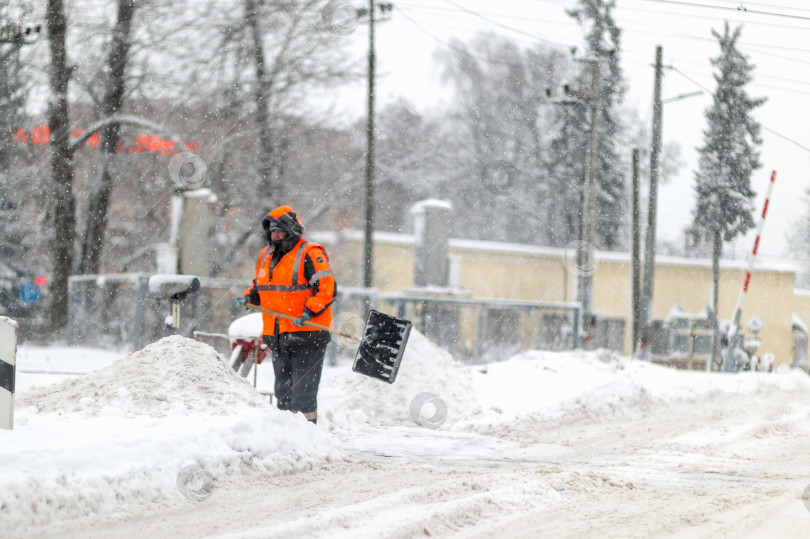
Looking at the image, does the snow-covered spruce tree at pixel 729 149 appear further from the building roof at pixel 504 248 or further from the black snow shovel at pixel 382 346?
the black snow shovel at pixel 382 346

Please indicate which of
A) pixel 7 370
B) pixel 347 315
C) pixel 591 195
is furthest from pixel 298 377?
pixel 591 195

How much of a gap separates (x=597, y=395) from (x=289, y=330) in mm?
4637

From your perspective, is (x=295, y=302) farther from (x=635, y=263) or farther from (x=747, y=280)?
(x=635, y=263)

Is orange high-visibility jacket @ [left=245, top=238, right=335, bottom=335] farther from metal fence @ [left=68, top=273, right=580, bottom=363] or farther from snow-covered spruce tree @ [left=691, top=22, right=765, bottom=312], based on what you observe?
snow-covered spruce tree @ [left=691, top=22, right=765, bottom=312]

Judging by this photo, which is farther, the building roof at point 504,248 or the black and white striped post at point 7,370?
the building roof at point 504,248

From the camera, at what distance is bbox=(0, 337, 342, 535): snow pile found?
4.36m

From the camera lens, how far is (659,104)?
951 inches

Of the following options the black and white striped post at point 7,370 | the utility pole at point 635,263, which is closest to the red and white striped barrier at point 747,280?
the utility pole at point 635,263

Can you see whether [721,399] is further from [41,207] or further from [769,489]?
[41,207]

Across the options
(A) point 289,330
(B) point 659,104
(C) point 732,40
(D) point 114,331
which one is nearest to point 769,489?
(A) point 289,330

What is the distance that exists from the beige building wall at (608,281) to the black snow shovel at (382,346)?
61.0 ft

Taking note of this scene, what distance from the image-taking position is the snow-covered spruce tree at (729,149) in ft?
88.1

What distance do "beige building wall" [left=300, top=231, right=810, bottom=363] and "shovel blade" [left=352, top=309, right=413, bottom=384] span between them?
61.0 ft

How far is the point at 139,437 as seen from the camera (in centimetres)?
509
